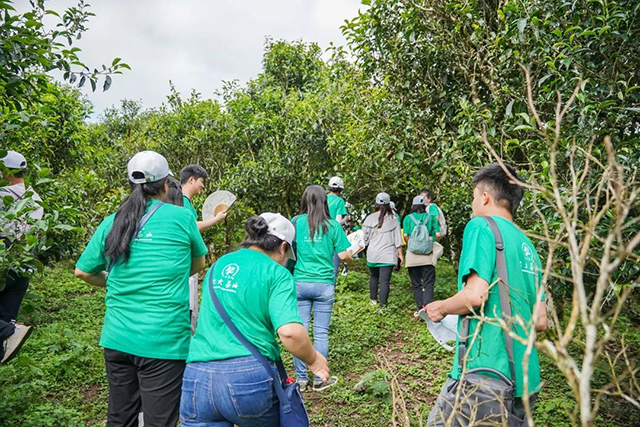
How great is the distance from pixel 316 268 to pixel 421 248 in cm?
261

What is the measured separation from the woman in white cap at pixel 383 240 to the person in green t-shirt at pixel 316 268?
251 cm

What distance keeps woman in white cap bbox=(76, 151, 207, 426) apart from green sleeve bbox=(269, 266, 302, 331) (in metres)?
0.66

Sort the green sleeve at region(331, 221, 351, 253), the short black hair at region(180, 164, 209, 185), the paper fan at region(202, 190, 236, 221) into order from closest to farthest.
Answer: the short black hair at region(180, 164, 209, 185)
the green sleeve at region(331, 221, 351, 253)
the paper fan at region(202, 190, 236, 221)

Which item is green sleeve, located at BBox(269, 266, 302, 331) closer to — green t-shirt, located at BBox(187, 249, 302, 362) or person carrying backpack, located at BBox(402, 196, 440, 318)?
green t-shirt, located at BBox(187, 249, 302, 362)

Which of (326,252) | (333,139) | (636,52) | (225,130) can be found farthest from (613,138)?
(225,130)

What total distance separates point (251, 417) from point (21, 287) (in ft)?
7.75

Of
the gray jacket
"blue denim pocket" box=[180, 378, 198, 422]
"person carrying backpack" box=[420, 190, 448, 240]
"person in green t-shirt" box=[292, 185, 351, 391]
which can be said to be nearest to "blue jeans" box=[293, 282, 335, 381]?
"person in green t-shirt" box=[292, 185, 351, 391]

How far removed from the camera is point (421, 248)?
22.7 feet

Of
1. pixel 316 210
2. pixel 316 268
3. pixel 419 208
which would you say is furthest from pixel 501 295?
pixel 419 208

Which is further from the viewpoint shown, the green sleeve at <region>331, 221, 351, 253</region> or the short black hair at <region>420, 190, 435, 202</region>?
the short black hair at <region>420, 190, 435, 202</region>

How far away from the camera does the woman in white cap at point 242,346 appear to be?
2.41 m

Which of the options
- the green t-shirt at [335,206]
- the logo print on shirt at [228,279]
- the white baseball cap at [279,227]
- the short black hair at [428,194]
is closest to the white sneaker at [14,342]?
the logo print on shirt at [228,279]

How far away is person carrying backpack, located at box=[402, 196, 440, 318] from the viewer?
6.93 m

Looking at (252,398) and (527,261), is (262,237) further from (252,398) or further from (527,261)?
(527,261)
